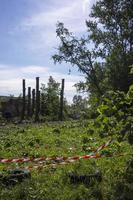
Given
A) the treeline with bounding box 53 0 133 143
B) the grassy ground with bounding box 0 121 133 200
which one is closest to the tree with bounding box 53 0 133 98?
the treeline with bounding box 53 0 133 143

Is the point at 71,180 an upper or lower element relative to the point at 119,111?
lower

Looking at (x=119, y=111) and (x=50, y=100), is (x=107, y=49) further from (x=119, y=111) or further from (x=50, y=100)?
(x=119, y=111)

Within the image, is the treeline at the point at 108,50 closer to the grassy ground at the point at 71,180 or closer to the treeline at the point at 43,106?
the treeline at the point at 43,106

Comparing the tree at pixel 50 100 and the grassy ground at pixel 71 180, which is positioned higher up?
the tree at pixel 50 100

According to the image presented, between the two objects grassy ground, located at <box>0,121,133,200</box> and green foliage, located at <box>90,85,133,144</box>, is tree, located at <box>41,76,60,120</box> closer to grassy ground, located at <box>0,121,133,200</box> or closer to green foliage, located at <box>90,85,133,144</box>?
grassy ground, located at <box>0,121,133,200</box>

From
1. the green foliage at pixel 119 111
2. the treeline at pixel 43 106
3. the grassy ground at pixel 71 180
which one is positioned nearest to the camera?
the grassy ground at pixel 71 180

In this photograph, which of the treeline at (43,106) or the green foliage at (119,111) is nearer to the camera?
the green foliage at (119,111)

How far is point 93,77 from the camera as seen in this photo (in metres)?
42.1

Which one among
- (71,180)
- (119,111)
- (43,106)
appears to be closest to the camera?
(71,180)

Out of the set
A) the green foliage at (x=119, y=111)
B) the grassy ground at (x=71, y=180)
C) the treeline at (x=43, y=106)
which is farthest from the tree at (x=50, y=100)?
the green foliage at (x=119, y=111)

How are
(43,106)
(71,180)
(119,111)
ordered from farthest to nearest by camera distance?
1. (43,106)
2. (119,111)
3. (71,180)

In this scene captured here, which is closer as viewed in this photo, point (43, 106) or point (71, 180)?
point (71, 180)

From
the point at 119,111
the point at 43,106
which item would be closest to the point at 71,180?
the point at 119,111

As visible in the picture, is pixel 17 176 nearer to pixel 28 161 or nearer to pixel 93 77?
pixel 28 161
